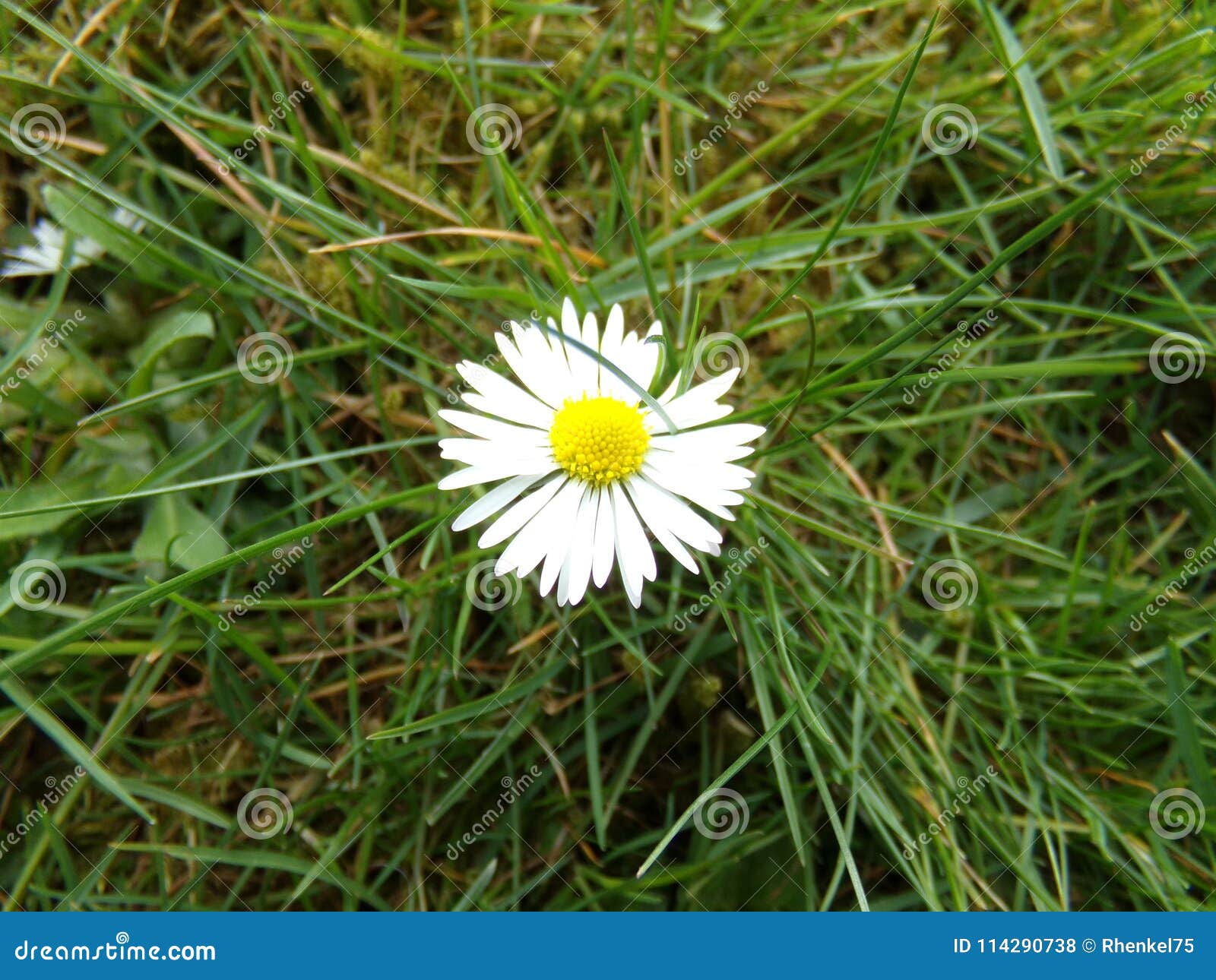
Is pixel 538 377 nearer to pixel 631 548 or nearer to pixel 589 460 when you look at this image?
pixel 589 460

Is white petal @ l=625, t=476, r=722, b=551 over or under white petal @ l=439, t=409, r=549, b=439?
under

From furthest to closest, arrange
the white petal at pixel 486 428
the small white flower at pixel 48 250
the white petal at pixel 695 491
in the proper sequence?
the small white flower at pixel 48 250
the white petal at pixel 486 428
the white petal at pixel 695 491

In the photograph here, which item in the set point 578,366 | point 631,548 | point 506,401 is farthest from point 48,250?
point 631,548

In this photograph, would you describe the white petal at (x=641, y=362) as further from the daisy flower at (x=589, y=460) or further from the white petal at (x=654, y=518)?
the white petal at (x=654, y=518)

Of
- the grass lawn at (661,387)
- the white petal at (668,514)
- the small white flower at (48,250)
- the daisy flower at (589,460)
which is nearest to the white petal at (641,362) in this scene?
the daisy flower at (589,460)

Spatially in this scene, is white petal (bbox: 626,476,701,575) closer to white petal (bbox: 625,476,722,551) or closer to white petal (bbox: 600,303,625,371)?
white petal (bbox: 625,476,722,551)

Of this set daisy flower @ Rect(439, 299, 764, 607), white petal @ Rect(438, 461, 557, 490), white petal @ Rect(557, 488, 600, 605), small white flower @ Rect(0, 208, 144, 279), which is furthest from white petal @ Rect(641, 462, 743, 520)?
small white flower @ Rect(0, 208, 144, 279)
